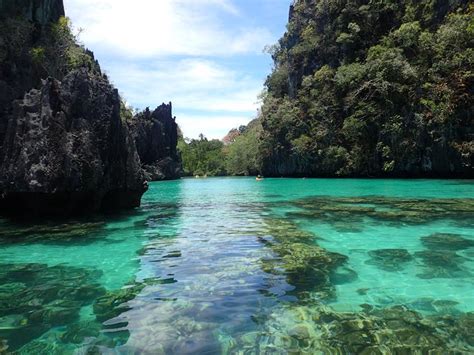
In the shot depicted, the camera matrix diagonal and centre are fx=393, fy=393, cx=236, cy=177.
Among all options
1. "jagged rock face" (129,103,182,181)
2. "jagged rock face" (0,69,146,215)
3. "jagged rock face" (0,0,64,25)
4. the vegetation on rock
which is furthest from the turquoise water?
"jagged rock face" (129,103,182,181)

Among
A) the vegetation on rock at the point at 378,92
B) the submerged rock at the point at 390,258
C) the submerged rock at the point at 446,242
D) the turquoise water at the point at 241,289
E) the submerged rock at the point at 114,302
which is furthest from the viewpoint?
the vegetation on rock at the point at 378,92

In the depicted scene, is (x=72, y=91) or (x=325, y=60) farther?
(x=325, y=60)

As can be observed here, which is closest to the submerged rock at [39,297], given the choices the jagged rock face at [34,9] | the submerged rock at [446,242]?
the submerged rock at [446,242]

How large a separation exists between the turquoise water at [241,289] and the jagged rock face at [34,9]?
16883 mm

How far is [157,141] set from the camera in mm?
66188

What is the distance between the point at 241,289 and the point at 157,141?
2478 inches

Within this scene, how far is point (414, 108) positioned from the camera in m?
31.5

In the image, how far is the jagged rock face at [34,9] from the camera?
2131 centimetres

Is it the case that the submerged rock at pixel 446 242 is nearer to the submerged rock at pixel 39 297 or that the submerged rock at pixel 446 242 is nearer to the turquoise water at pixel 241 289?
the turquoise water at pixel 241 289

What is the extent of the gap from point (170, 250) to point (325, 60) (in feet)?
136

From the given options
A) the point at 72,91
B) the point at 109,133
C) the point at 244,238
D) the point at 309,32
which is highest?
the point at 309,32

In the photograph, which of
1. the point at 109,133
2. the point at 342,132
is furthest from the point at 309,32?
the point at 109,133

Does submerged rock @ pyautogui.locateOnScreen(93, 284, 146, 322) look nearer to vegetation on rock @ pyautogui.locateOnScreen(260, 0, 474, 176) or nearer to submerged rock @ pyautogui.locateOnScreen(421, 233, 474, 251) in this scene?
submerged rock @ pyautogui.locateOnScreen(421, 233, 474, 251)

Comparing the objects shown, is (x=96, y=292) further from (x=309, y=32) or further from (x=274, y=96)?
(x=274, y=96)
